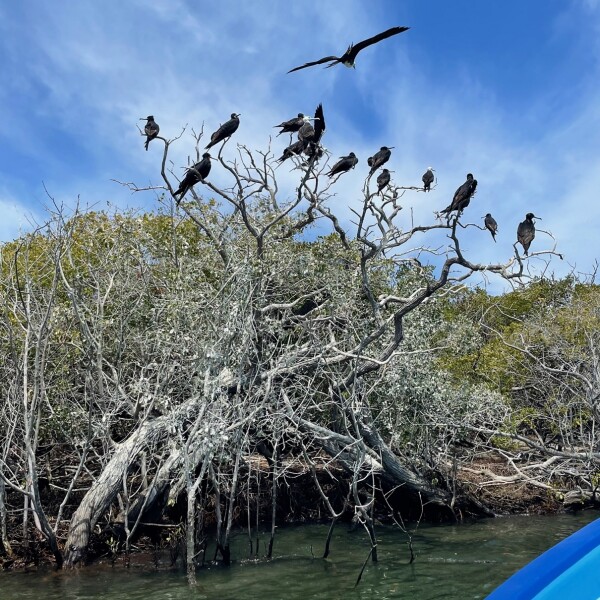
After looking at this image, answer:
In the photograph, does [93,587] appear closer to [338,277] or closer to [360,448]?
[360,448]

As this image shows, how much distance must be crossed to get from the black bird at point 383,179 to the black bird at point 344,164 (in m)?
0.39

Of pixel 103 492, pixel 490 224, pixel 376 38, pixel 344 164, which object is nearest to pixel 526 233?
pixel 490 224

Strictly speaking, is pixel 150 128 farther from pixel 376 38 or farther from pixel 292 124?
pixel 376 38

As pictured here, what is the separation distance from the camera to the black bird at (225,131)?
888 cm

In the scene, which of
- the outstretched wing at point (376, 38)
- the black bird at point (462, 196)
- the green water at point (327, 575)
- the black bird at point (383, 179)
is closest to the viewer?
the outstretched wing at point (376, 38)

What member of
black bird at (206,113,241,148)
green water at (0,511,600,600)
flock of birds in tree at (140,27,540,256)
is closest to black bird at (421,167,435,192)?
flock of birds in tree at (140,27,540,256)

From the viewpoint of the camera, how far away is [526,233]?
336 inches

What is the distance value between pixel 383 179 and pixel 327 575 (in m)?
5.01

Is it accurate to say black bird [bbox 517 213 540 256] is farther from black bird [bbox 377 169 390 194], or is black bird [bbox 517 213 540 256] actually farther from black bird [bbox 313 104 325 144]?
black bird [bbox 313 104 325 144]

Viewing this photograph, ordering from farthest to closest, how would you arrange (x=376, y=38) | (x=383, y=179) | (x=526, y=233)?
(x=383, y=179) → (x=526, y=233) → (x=376, y=38)

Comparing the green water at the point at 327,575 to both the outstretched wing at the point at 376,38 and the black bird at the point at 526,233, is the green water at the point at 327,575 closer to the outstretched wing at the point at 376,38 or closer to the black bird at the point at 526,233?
the black bird at the point at 526,233

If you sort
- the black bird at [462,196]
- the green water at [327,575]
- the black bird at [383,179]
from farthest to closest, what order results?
1. the black bird at [383,179]
2. the black bird at [462,196]
3. the green water at [327,575]

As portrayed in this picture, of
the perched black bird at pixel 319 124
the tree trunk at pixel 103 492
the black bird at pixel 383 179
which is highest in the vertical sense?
the perched black bird at pixel 319 124

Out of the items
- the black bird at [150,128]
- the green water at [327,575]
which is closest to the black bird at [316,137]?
the black bird at [150,128]
